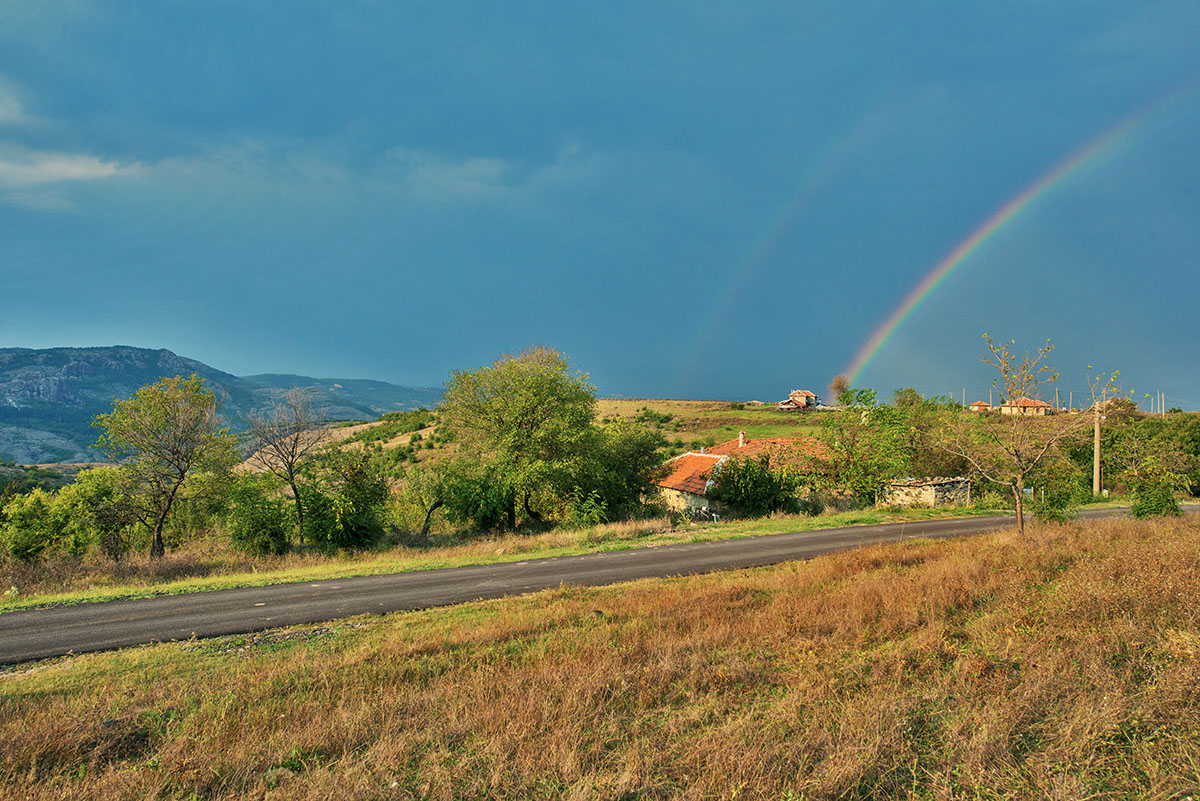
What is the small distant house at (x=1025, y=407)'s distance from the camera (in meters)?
15.5

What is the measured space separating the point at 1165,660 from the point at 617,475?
29235 millimetres

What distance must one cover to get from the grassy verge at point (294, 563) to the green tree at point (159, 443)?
8.21 ft

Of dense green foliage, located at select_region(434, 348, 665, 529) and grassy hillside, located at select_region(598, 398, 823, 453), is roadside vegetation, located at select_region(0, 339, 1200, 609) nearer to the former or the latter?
dense green foliage, located at select_region(434, 348, 665, 529)

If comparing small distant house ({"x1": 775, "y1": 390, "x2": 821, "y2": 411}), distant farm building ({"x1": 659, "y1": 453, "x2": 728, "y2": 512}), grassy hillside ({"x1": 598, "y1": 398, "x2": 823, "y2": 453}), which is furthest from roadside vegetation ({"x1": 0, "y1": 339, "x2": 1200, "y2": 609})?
small distant house ({"x1": 775, "y1": 390, "x2": 821, "y2": 411})

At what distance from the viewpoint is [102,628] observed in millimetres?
11750

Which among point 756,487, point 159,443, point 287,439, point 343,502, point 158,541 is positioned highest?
point 287,439

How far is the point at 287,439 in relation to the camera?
2591cm

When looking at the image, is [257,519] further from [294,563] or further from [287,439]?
[294,563]

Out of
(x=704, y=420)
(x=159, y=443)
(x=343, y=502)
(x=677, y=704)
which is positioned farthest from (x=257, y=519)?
(x=704, y=420)

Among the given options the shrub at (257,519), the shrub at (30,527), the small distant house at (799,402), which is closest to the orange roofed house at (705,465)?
the shrub at (257,519)

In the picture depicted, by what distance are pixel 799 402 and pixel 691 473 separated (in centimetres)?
9265

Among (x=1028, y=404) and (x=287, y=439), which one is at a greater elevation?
(x=1028, y=404)

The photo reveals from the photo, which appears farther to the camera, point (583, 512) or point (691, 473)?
point (691, 473)

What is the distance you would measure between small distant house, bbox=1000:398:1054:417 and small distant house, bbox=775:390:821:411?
330 feet
